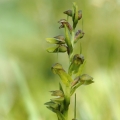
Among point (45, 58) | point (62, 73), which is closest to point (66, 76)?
point (62, 73)

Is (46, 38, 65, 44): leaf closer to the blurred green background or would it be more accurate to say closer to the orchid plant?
the orchid plant

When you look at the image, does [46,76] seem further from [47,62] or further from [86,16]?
[86,16]

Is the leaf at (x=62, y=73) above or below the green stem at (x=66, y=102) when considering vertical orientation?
above

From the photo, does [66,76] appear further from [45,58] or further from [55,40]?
[45,58]

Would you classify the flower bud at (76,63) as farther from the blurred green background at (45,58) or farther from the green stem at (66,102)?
the blurred green background at (45,58)

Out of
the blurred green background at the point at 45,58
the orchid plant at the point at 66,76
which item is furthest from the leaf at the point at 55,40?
the blurred green background at the point at 45,58

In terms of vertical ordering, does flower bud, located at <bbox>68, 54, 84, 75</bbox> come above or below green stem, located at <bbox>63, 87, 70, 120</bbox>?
above

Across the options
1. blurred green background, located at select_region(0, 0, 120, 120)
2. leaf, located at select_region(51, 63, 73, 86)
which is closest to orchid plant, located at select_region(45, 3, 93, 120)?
leaf, located at select_region(51, 63, 73, 86)

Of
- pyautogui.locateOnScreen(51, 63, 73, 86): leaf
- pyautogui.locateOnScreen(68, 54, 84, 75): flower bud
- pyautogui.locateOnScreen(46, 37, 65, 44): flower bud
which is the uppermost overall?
pyautogui.locateOnScreen(46, 37, 65, 44): flower bud
